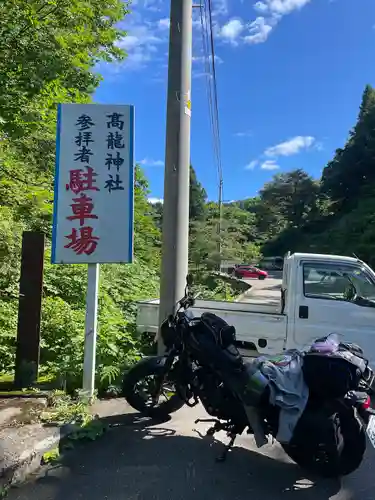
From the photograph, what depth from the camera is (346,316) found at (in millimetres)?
5355

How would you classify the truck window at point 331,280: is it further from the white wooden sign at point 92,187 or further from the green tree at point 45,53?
the green tree at point 45,53

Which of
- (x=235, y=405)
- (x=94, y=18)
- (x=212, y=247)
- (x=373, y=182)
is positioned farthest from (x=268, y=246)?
(x=235, y=405)

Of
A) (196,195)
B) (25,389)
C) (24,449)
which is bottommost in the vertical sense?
(24,449)

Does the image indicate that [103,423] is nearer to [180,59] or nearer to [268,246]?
[180,59]

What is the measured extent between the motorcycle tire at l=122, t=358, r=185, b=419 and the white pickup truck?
160 cm

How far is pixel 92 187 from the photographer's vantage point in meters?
4.55

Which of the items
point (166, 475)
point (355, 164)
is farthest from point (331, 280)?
point (355, 164)

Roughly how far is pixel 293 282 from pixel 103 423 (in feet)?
9.58

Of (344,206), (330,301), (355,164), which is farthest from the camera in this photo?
(344,206)

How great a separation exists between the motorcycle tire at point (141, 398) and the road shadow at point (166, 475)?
0.42 m

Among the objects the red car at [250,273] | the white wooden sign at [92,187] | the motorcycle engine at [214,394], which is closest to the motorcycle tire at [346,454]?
the motorcycle engine at [214,394]

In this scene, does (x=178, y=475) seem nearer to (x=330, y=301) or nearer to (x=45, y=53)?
(x=330, y=301)

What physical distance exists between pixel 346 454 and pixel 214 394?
110cm

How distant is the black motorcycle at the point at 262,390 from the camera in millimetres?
3090
